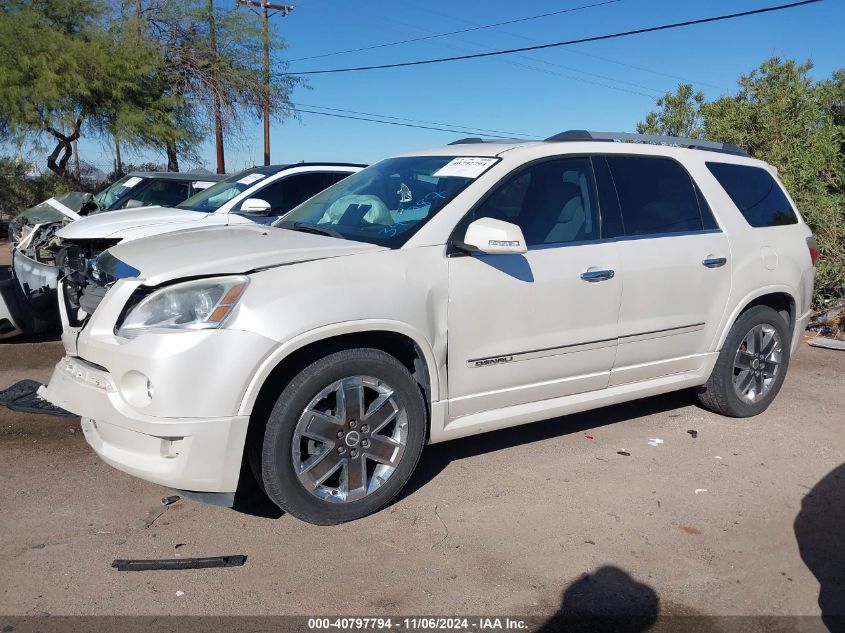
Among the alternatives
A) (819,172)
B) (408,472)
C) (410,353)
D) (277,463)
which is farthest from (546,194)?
(819,172)

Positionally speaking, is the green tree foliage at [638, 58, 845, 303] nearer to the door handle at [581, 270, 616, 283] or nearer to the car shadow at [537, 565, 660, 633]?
the door handle at [581, 270, 616, 283]

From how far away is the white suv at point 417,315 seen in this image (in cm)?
332

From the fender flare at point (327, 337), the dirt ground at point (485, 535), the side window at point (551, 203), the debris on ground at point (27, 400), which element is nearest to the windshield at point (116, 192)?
the debris on ground at point (27, 400)

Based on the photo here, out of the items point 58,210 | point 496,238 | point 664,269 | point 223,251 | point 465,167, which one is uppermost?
point 465,167

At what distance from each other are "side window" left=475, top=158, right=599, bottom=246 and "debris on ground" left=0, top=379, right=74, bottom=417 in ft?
10.1

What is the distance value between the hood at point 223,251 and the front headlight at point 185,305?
57mm

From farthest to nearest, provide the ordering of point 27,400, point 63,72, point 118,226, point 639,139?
point 63,72, point 118,226, point 27,400, point 639,139

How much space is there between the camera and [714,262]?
492cm

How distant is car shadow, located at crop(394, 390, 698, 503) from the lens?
4496 millimetres

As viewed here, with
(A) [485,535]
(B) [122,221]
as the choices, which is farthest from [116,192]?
(A) [485,535]

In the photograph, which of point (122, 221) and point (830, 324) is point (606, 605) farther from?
point (830, 324)

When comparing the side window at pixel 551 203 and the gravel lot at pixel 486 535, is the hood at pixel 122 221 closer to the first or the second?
the gravel lot at pixel 486 535

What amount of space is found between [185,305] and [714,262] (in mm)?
3358

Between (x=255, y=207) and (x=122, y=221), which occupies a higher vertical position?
(x=255, y=207)
